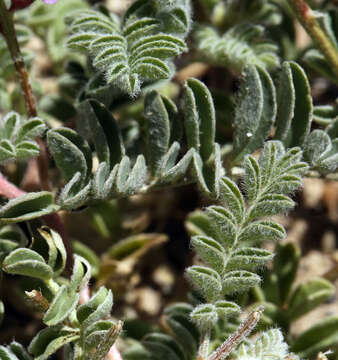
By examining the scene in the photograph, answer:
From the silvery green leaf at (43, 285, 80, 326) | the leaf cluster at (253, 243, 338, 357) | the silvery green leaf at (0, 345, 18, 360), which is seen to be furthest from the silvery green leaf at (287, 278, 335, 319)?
the silvery green leaf at (0, 345, 18, 360)

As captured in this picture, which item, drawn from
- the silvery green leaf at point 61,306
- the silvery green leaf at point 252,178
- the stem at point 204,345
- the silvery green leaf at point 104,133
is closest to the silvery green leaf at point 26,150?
the silvery green leaf at point 104,133

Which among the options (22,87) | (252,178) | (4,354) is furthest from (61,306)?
(22,87)

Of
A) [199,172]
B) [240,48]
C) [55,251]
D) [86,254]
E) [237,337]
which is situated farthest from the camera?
[86,254]

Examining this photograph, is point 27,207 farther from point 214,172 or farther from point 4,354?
point 214,172

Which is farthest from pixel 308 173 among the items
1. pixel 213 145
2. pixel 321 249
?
pixel 321 249

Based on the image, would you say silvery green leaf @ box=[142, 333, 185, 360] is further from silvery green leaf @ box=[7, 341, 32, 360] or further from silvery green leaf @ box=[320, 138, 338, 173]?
silvery green leaf @ box=[320, 138, 338, 173]

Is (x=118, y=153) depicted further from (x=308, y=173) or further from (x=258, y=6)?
(x=258, y=6)
